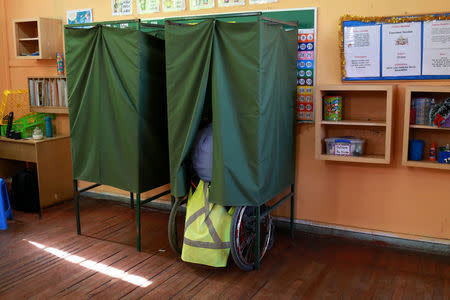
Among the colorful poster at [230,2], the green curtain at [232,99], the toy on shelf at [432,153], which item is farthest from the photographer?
the colorful poster at [230,2]

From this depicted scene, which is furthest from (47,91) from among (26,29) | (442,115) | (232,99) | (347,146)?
(442,115)

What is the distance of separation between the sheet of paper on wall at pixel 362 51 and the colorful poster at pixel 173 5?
1571mm

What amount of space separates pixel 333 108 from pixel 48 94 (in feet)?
10.4

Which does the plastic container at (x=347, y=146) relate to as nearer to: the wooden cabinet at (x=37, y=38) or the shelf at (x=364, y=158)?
the shelf at (x=364, y=158)

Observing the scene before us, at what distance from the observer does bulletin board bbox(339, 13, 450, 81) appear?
325 centimetres

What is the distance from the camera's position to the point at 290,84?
3.49 m

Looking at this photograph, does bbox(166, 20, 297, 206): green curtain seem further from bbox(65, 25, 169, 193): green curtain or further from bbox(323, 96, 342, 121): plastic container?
bbox(323, 96, 342, 121): plastic container

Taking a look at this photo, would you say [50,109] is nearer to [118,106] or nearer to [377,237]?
[118,106]

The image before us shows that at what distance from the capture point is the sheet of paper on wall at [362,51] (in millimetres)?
3438

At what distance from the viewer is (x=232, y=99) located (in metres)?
2.97

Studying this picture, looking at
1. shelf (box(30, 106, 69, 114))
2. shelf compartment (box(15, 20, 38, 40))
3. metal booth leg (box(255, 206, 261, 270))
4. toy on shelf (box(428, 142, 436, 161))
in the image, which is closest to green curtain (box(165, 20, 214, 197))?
metal booth leg (box(255, 206, 261, 270))

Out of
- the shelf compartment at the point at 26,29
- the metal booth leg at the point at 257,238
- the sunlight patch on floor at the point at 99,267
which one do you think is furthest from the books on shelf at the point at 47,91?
the metal booth leg at the point at 257,238

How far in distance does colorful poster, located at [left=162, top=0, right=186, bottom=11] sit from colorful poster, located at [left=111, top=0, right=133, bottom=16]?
42 cm

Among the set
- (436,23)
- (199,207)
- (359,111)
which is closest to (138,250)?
(199,207)
